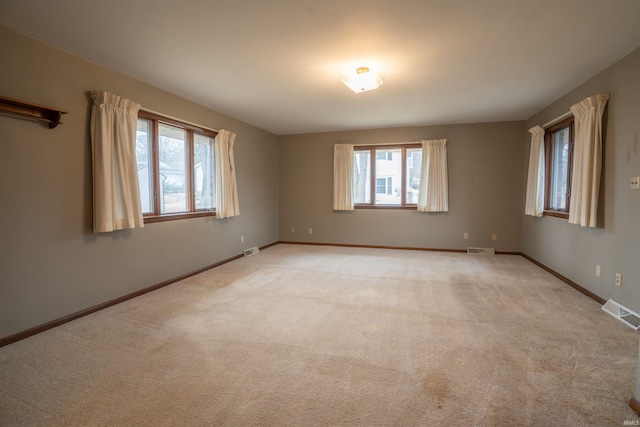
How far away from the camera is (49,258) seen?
8.34ft

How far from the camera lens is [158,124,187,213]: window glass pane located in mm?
3758

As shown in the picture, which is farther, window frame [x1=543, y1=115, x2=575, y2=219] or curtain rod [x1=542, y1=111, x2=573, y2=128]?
window frame [x1=543, y1=115, x2=575, y2=219]

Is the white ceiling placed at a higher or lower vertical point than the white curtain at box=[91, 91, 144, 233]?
higher

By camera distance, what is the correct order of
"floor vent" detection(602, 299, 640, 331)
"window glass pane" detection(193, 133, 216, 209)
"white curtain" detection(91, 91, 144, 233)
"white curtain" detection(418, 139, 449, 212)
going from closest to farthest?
"floor vent" detection(602, 299, 640, 331) → "white curtain" detection(91, 91, 144, 233) → "window glass pane" detection(193, 133, 216, 209) → "white curtain" detection(418, 139, 449, 212)

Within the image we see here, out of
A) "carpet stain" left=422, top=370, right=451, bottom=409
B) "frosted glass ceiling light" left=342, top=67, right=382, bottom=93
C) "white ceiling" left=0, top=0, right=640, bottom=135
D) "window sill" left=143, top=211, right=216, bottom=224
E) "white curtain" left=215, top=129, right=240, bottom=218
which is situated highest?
"white ceiling" left=0, top=0, right=640, bottom=135

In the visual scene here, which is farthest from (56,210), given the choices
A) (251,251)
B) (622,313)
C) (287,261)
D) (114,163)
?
(622,313)

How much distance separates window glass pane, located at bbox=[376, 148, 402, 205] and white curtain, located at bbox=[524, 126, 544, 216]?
7.13 feet

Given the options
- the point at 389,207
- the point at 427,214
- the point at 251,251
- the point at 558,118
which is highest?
the point at 558,118

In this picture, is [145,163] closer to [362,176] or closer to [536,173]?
[362,176]

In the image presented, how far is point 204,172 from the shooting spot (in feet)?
14.9

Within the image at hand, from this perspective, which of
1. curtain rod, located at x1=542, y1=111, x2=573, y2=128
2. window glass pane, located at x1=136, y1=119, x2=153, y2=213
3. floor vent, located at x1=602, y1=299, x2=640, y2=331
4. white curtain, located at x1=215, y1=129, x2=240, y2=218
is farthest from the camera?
white curtain, located at x1=215, y1=129, x2=240, y2=218

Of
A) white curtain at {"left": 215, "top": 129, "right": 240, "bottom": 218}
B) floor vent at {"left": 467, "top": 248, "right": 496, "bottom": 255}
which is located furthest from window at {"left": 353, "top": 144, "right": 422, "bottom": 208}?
white curtain at {"left": 215, "top": 129, "right": 240, "bottom": 218}

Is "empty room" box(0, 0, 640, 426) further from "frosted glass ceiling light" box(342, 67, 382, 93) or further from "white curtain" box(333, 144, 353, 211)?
"white curtain" box(333, 144, 353, 211)

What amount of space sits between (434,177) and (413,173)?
0.45 m
